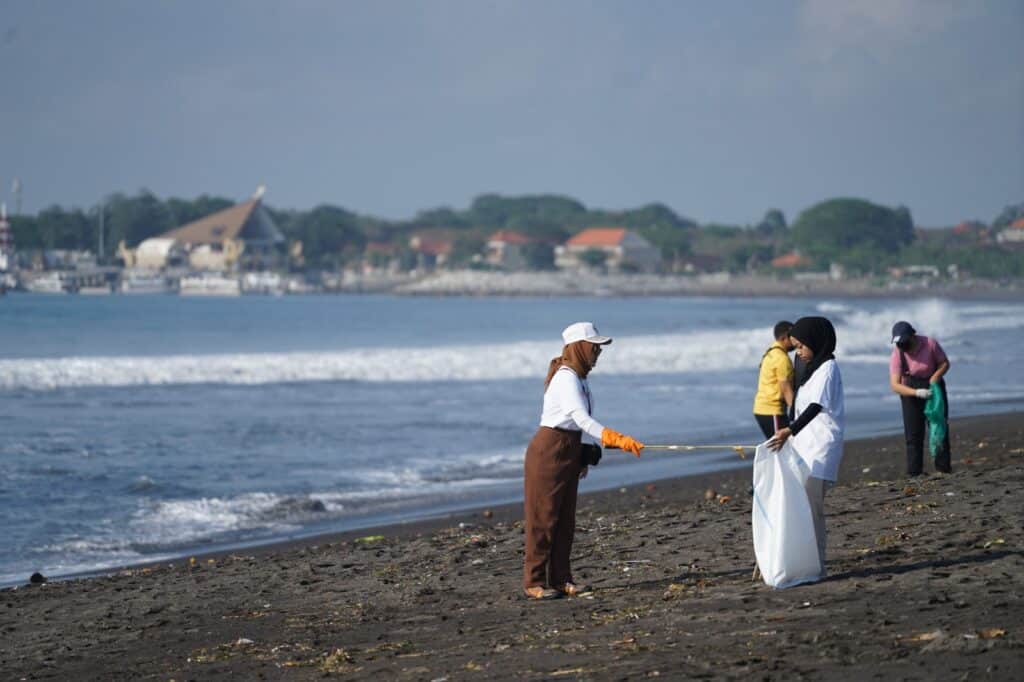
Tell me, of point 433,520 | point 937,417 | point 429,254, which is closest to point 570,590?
point 433,520

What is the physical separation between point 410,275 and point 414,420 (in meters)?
165

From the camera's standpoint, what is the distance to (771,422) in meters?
10.6

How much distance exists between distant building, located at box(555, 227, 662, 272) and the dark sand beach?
166591mm

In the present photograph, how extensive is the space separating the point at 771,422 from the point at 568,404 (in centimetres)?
359

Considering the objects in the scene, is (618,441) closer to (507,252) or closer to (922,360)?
(922,360)

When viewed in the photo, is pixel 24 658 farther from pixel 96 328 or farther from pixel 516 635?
pixel 96 328

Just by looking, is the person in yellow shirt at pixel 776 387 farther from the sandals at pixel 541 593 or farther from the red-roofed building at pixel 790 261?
the red-roofed building at pixel 790 261

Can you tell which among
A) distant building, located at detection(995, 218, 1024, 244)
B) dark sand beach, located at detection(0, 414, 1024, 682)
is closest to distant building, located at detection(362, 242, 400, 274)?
distant building, located at detection(995, 218, 1024, 244)

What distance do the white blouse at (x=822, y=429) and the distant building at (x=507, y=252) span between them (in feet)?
564

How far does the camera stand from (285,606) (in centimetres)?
826

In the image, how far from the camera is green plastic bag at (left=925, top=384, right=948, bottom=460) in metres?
11.4

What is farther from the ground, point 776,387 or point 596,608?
point 776,387

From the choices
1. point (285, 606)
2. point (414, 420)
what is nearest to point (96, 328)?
point (414, 420)

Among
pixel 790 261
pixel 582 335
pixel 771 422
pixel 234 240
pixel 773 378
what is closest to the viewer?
pixel 582 335
